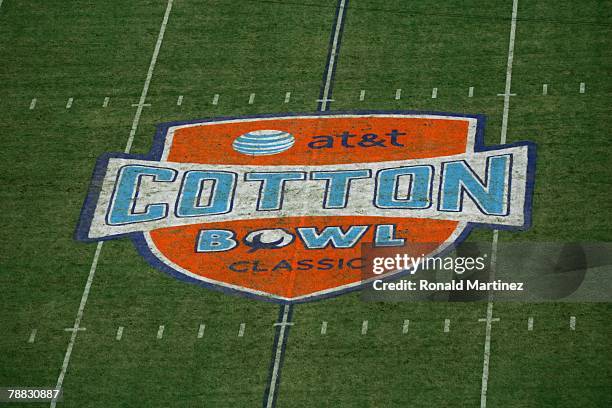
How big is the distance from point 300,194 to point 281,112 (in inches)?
113

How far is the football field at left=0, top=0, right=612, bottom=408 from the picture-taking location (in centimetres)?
2833

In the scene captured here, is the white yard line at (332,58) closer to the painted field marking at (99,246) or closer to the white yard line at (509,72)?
the white yard line at (509,72)

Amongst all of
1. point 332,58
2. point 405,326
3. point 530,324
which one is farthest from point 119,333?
point 332,58

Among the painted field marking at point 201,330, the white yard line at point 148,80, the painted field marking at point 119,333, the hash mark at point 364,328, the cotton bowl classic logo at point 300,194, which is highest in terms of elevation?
the white yard line at point 148,80

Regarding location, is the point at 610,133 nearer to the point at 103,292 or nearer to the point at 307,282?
the point at 307,282

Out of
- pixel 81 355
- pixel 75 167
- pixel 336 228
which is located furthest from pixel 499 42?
pixel 81 355

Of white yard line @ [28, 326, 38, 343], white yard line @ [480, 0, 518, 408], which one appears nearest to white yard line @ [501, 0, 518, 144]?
white yard line @ [480, 0, 518, 408]

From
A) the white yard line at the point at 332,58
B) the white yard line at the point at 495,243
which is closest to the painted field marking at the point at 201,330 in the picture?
the white yard line at the point at 495,243

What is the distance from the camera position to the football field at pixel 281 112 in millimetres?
28328

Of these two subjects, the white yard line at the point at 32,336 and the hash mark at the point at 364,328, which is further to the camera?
Answer: the white yard line at the point at 32,336

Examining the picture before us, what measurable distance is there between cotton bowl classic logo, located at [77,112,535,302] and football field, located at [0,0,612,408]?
1.35ft

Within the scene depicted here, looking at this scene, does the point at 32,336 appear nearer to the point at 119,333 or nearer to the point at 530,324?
the point at 119,333

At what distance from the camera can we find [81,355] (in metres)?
29.3

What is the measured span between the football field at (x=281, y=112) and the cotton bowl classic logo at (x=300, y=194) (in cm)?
41
